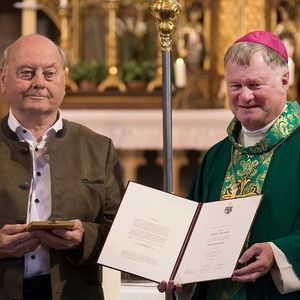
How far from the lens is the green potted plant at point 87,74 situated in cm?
930

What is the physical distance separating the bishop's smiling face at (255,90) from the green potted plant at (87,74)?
5.30m

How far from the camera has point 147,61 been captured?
938 centimetres

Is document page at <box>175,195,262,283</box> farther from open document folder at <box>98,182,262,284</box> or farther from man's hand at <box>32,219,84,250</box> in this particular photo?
man's hand at <box>32,219,84,250</box>

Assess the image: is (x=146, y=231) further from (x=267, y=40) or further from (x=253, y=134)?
(x=267, y=40)

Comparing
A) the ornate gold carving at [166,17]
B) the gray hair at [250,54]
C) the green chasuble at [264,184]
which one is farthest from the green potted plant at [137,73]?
the gray hair at [250,54]

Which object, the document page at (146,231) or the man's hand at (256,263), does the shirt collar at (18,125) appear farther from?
the man's hand at (256,263)

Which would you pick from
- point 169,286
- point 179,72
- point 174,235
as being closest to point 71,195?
point 174,235

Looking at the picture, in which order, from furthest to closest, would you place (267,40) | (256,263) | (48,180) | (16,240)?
1. (48,180)
2. (267,40)
3. (16,240)
4. (256,263)

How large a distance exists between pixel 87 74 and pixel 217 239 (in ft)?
17.8

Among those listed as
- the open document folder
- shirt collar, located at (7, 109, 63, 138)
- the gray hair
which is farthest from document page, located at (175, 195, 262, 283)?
shirt collar, located at (7, 109, 63, 138)

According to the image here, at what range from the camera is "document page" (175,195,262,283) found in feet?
13.0

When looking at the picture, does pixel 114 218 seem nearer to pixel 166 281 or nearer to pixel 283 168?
pixel 166 281

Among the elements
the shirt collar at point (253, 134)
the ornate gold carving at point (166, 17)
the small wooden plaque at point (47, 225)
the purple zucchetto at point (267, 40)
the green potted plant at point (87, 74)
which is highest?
the ornate gold carving at point (166, 17)

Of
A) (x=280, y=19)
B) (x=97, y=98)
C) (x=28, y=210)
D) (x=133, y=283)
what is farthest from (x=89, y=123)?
(x=28, y=210)
